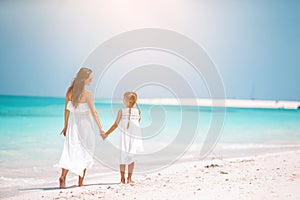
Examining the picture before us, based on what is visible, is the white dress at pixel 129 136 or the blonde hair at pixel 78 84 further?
the white dress at pixel 129 136

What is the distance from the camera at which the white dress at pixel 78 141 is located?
15.4 feet

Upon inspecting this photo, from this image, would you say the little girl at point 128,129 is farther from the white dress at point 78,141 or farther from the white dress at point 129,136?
the white dress at point 78,141

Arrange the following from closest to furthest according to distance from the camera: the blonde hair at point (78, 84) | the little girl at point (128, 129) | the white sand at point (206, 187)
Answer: the white sand at point (206, 187) → the blonde hair at point (78, 84) → the little girl at point (128, 129)

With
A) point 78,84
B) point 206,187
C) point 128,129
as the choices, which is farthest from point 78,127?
point 206,187

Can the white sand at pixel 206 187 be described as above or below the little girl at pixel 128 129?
below

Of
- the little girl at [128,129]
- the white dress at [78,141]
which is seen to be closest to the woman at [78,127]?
the white dress at [78,141]

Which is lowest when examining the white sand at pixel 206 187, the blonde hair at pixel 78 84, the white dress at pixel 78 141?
the white sand at pixel 206 187

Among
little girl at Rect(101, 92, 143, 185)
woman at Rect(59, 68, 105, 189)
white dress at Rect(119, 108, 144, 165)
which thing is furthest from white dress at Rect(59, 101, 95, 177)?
white dress at Rect(119, 108, 144, 165)

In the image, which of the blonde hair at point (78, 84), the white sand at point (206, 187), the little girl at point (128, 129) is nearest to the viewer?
the white sand at point (206, 187)

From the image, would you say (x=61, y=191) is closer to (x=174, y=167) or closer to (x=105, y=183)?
(x=105, y=183)

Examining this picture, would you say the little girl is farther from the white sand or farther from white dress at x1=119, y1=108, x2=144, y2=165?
the white sand

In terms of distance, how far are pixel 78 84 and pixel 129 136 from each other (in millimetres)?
1027

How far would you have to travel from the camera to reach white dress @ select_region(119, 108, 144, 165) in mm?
4934

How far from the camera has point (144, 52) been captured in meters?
12.7
